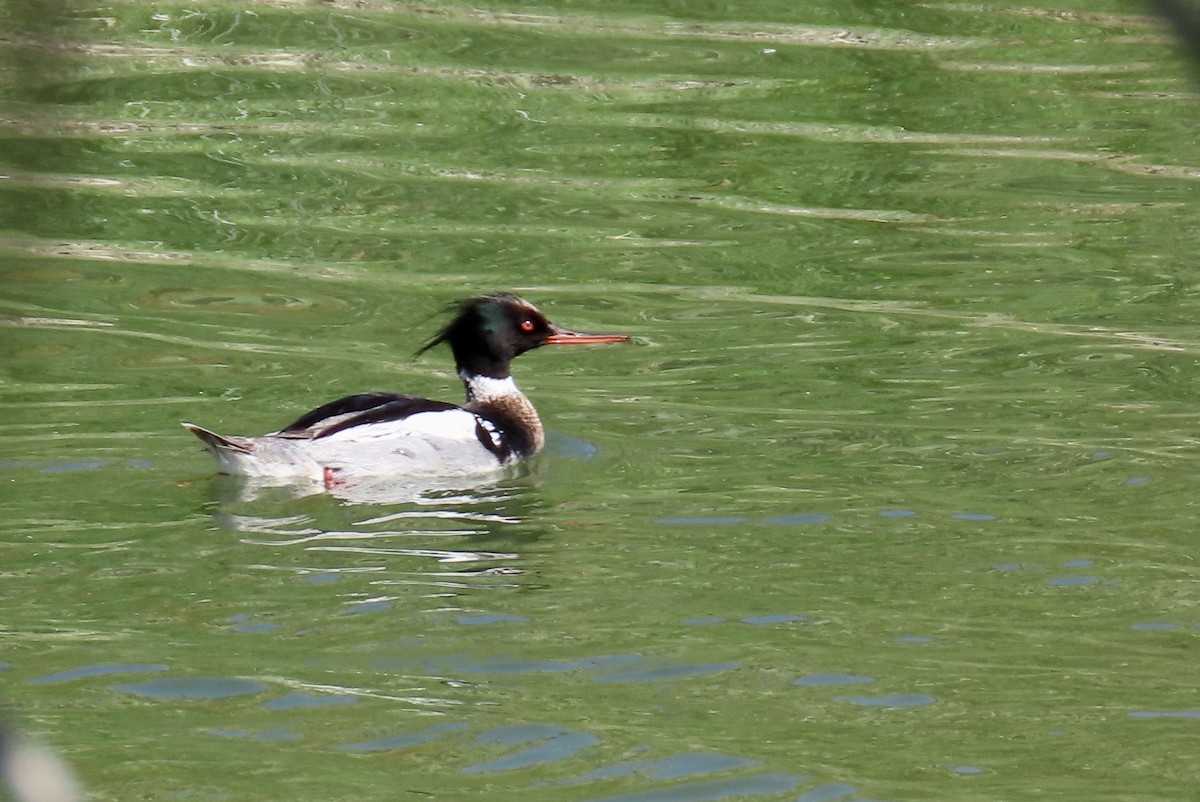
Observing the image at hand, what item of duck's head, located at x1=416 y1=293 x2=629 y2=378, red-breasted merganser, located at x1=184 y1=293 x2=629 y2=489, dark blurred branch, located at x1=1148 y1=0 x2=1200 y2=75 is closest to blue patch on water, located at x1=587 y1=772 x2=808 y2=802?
red-breasted merganser, located at x1=184 y1=293 x2=629 y2=489

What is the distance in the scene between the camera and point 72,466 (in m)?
8.04

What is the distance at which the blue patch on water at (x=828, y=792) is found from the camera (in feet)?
A: 15.9

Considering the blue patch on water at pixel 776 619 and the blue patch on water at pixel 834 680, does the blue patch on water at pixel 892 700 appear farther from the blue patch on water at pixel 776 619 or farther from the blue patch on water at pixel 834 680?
the blue patch on water at pixel 776 619

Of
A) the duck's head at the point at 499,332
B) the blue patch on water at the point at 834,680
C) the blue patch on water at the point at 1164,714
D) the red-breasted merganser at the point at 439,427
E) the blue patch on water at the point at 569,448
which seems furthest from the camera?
the duck's head at the point at 499,332

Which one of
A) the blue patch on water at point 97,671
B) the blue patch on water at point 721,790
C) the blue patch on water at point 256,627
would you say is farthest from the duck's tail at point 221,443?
the blue patch on water at point 721,790

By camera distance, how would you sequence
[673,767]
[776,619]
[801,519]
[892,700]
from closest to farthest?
[673,767], [892,700], [776,619], [801,519]

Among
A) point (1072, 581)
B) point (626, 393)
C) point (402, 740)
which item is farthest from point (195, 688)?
point (626, 393)

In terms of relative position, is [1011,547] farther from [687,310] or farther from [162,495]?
[687,310]

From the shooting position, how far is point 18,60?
49.4 inches

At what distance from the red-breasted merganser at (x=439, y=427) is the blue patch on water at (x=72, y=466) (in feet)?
1.41

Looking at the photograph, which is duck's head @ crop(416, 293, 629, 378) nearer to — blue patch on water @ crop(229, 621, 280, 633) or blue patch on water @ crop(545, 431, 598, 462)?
blue patch on water @ crop(545, 431, 598, 462)

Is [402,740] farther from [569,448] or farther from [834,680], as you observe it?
[569,448]

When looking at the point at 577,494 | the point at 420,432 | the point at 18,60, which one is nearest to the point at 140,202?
the point at 420,432

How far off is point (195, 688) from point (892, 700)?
1.95 m
